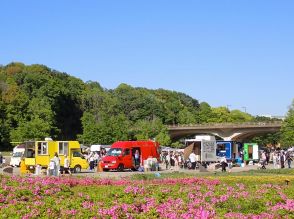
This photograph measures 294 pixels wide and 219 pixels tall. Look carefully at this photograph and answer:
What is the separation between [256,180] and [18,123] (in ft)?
202

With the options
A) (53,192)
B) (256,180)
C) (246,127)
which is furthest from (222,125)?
(53,192)

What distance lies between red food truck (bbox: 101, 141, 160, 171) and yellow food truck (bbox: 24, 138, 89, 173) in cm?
207

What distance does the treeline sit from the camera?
79.5m

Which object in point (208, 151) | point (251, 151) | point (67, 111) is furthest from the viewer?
point (67, 111)

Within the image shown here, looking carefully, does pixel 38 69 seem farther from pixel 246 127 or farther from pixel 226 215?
pixel 226 215

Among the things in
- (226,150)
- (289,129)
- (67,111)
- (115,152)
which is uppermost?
(67,111)

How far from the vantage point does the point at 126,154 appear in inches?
1512

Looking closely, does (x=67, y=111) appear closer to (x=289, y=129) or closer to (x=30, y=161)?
(x=289, y=129)

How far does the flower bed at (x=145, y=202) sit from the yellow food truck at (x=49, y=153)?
63.7 ft

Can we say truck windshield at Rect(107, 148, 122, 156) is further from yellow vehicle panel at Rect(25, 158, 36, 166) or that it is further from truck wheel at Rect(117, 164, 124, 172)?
yellow vehicle panel at Rect(25, 158, 36, 166)

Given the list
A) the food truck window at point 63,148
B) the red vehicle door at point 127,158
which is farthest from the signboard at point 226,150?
the food truck window at point 63,148

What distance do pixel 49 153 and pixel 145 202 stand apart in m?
24.4

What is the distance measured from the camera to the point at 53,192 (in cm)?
1373

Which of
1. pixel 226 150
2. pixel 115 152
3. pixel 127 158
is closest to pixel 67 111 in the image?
pixel 226 150
